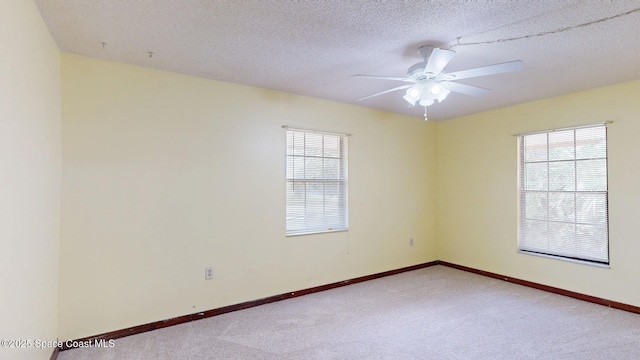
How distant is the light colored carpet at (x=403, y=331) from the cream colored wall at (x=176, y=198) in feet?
0.96

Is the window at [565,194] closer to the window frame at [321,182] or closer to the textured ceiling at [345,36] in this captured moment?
the textured ceiling at [345,36]

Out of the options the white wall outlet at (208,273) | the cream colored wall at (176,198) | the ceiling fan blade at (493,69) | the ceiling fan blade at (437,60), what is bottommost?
the white wall outlet at (208,273)

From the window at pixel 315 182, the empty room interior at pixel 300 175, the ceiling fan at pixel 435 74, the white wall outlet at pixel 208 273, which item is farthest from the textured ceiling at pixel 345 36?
the white wall outlet at pixel 208 273

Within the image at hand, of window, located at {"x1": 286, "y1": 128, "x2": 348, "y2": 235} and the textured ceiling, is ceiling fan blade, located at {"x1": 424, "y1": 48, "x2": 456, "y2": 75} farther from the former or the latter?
window, located at {"x1": 286, "y1": 128, "x2": 348, "y2": 235}

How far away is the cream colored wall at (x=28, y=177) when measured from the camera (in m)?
1.53

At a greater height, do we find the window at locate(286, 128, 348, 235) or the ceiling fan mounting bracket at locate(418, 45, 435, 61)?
the ceiling fan mounting bracket at locate(418, 45, 435, 61)

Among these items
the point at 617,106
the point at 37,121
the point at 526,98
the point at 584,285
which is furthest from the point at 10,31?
the point at 584,285

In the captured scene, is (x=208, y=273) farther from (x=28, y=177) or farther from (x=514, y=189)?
(x=514, y=189)

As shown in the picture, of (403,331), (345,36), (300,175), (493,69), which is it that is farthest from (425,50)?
(403,331)

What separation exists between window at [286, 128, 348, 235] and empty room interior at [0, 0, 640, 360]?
27 millimetres

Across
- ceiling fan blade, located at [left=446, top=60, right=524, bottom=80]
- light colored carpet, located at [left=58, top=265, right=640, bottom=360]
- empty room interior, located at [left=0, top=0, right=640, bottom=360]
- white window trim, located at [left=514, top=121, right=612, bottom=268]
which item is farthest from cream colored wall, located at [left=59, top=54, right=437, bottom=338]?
white window trim, located at [left=514, top=121, right=612, bottom=268]

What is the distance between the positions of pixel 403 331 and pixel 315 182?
1905 mm

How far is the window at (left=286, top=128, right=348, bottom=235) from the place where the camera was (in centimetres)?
379

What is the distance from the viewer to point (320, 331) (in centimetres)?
284
